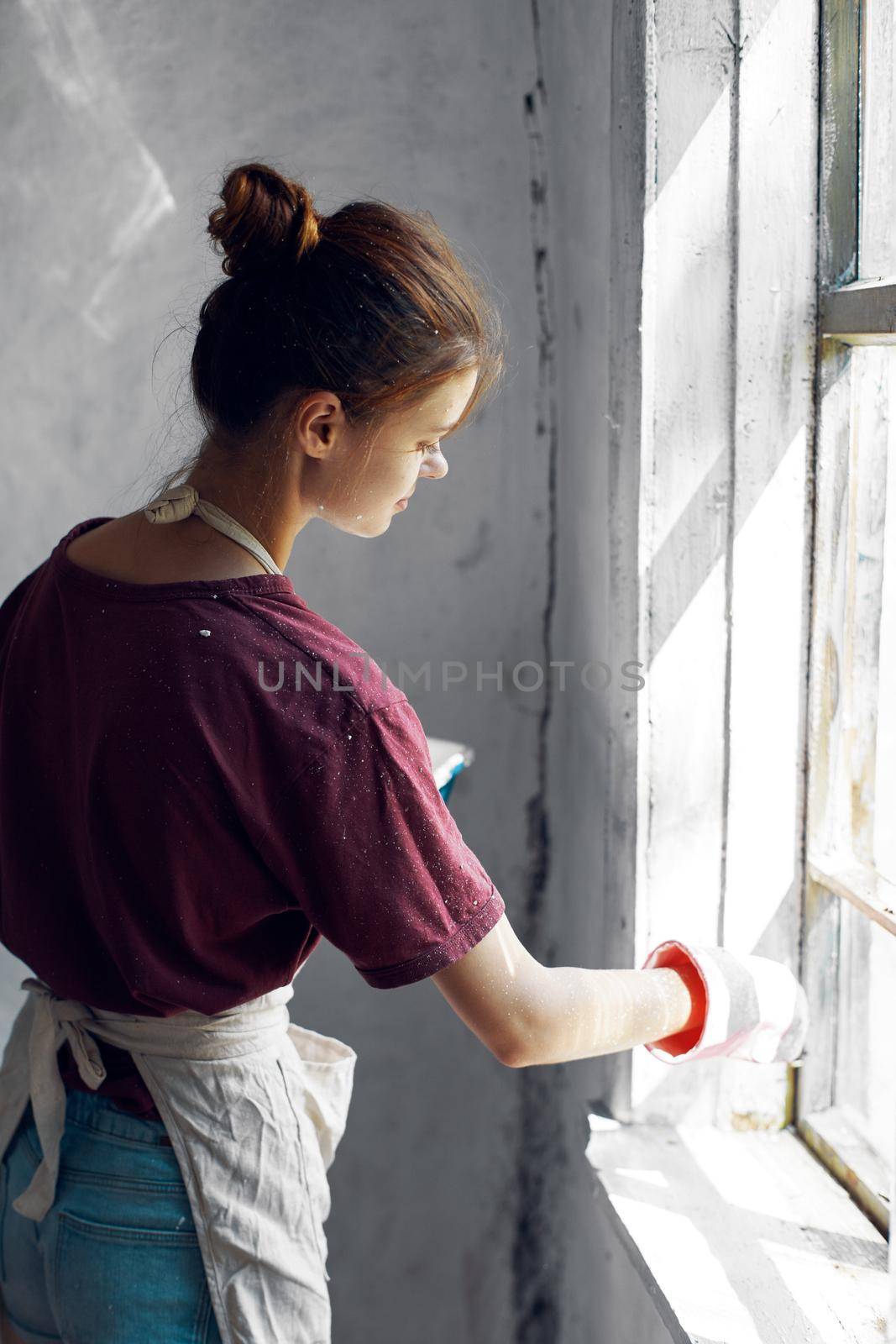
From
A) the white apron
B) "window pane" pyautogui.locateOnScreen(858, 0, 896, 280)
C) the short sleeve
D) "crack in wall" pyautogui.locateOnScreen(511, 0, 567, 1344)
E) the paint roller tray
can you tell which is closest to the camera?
the short sleeve

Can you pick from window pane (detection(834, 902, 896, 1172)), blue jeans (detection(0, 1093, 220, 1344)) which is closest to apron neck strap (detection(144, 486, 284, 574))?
blue jeans (detection(0, 1093, 220, 1344))

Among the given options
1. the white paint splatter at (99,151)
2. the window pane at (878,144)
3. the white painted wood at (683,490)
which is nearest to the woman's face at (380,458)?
the white painted wood at (683,490)

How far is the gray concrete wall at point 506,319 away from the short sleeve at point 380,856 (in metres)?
0.51

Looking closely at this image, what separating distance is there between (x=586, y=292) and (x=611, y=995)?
73 centimetres

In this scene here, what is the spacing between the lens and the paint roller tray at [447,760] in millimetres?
1236

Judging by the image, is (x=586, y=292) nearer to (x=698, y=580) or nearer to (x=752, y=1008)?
(x=698, y=580)

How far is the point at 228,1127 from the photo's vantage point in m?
0.85

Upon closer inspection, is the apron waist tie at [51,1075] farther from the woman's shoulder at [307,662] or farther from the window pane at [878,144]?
the window pane at [878,144]

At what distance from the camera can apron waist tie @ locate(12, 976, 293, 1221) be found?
84 centimetres

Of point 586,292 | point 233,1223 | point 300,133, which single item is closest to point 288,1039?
point 233,1223

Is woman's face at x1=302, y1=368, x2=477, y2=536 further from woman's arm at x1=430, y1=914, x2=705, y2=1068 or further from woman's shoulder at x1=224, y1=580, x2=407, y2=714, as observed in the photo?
woman's arm at x1=430, y1=914, x2=705, y2=1068

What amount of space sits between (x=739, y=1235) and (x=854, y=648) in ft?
1.71

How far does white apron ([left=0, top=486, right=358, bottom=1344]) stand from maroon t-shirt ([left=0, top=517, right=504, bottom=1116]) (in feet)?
0.20

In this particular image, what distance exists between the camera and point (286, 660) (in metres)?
0.74
